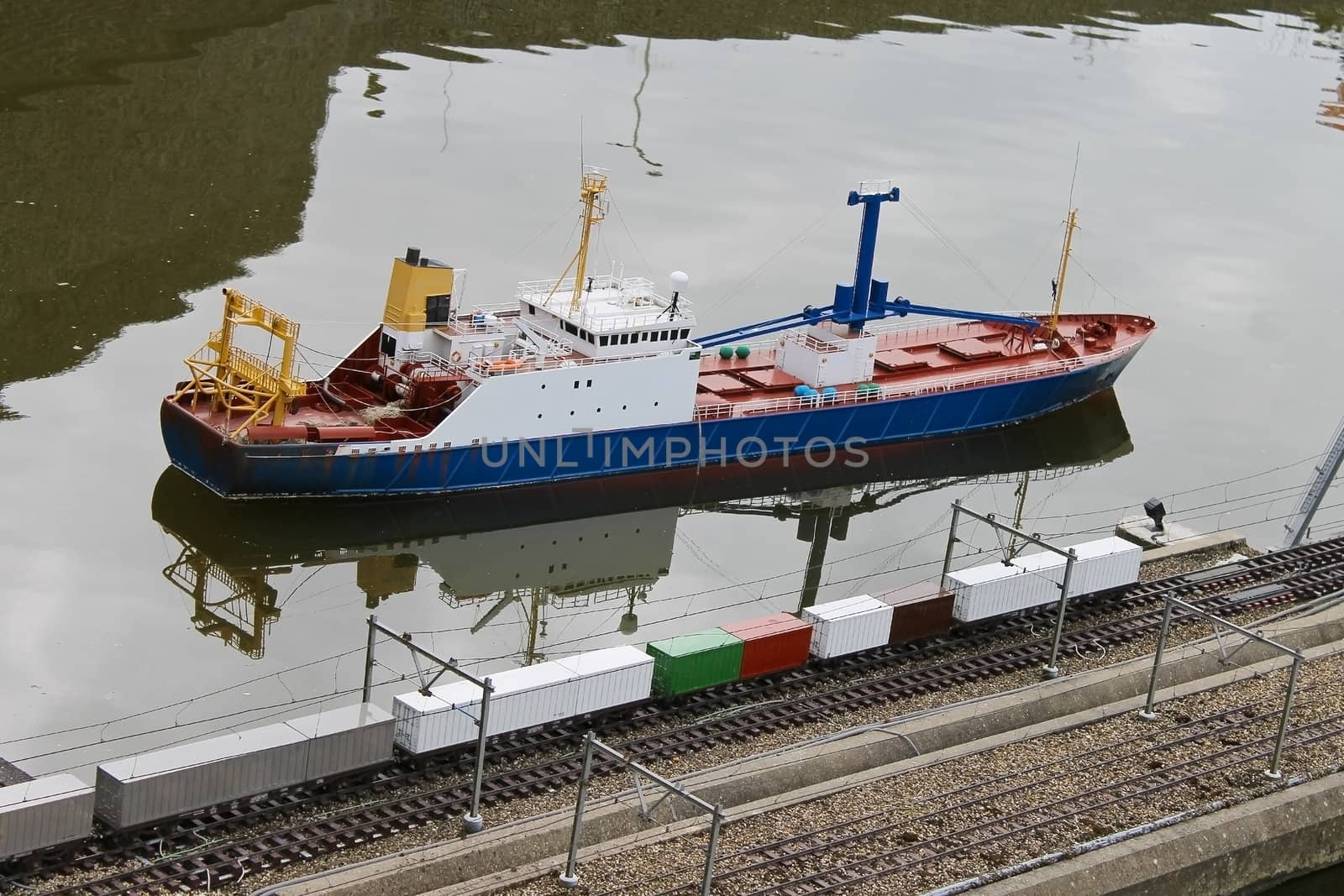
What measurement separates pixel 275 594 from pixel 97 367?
40.0 ft

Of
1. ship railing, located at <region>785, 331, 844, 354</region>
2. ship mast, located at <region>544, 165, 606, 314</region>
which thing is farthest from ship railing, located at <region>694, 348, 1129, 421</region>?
ship mast, located at <region>544, 165, 606, 314</region>

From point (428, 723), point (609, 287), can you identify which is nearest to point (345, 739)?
point (428, 723)

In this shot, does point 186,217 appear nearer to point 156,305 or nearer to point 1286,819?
point 156,305

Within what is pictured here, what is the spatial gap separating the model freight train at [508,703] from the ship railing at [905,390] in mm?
10115

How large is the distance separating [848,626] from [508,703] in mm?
8042

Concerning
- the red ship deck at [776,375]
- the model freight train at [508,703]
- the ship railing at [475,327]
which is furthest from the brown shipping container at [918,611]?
the ship railing at [475,327]

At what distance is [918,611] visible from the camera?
35.8 metres

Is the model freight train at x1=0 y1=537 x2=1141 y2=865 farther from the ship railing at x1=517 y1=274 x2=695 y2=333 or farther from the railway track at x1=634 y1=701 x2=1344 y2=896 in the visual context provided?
the ship railing at x1=517 y1=274 x2=695 y2=333

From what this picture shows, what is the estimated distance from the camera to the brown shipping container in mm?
35625

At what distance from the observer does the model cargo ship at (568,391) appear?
133 feet

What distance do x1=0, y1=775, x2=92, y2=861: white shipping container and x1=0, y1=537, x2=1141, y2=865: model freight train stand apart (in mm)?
18

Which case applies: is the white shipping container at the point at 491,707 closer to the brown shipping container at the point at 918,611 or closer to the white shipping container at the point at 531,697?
the white shipping container at the point at 531,697

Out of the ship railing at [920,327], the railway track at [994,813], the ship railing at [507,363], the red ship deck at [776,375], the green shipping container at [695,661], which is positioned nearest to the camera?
the railway track at [994,813]

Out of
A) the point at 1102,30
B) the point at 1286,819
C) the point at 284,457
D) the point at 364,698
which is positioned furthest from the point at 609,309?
the point at 1102,30
